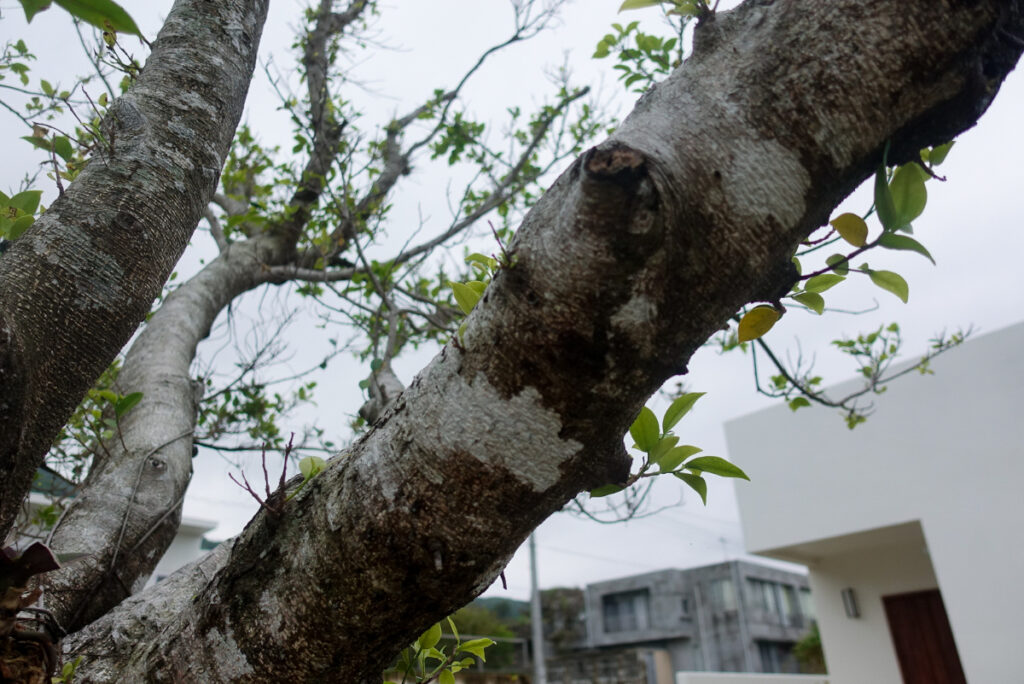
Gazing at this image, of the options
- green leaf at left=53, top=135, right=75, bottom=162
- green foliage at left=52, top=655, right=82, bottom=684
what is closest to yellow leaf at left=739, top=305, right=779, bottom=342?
green foliage at left=52, top=655, right=82, bottom=684

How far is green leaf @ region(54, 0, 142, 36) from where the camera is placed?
0.41 m

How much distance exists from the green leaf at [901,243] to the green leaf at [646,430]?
12.7 inches

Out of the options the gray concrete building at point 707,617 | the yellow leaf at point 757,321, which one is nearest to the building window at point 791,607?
the gray concrete building at point 707,617

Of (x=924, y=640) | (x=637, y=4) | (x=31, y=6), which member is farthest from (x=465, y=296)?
(x=924, y=640)

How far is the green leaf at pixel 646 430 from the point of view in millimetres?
833

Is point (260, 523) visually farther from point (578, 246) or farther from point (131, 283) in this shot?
point (578, 246)

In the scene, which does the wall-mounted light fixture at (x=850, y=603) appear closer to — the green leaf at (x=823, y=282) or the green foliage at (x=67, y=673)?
the green leaf at (x=823, y=282)

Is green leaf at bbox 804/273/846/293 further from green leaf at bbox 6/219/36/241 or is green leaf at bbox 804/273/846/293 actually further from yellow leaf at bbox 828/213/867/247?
green leaf at bbox 6/219/36/241

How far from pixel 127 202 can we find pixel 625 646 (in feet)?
84.1

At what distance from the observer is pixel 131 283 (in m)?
0.99

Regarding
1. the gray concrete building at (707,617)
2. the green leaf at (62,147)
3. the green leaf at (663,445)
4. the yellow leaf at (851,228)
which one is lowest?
the green leaf at (663,445)

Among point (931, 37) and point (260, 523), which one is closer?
point (931, 37)

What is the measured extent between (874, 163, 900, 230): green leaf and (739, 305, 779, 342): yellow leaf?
15 centimetres

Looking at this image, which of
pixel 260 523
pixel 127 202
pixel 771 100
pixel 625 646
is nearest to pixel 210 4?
pixel 127 202
